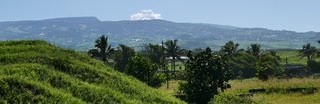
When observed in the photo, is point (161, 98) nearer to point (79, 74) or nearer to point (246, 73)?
point (79, 74)

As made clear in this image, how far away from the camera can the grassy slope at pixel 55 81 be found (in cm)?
1689

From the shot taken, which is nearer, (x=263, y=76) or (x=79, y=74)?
(x=79, y=74)

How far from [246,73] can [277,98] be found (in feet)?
242

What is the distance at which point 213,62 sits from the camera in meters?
33.1

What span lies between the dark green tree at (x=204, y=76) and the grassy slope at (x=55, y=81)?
9.14 metres

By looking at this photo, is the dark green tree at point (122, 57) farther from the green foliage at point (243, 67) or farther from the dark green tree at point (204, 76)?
the dark green tree at point (204, 76)

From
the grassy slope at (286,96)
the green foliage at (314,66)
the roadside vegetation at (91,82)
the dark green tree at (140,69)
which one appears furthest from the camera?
the green foliage at (314,66)

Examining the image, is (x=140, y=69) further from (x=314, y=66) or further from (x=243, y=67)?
(x=314, y=66)

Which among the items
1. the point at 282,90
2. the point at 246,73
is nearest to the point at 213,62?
the point at 282,90

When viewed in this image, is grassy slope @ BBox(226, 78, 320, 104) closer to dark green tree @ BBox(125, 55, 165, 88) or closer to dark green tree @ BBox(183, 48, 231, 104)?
dark green tree @ BBox(183, 48, 231, 104)

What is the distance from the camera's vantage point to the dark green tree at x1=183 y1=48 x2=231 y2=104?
32469 mm

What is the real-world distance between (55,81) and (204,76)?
16.0 m

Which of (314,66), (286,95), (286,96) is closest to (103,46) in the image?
(286,95)

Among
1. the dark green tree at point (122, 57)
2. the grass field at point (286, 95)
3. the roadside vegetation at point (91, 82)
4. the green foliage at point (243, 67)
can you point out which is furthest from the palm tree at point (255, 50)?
the roadside vegetation at point (91, 82)
